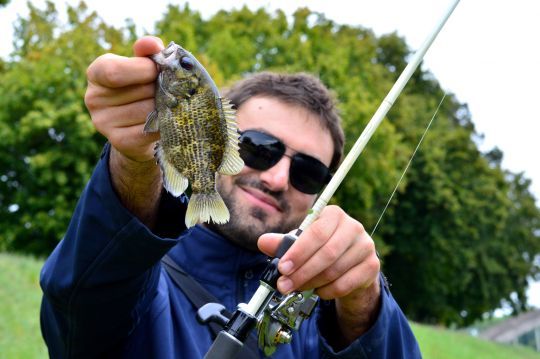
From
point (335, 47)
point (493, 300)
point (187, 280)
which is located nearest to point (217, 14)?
point (335, 47)

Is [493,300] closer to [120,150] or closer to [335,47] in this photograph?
[335,47]

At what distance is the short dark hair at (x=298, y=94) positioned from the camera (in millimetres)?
4168

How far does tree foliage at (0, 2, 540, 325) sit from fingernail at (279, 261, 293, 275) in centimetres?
1507

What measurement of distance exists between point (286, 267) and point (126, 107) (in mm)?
751

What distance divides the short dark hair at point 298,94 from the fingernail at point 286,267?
1.90 m

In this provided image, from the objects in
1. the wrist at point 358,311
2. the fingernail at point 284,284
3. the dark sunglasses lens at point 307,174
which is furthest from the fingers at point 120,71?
the dark sunglasses lens at point 307,174

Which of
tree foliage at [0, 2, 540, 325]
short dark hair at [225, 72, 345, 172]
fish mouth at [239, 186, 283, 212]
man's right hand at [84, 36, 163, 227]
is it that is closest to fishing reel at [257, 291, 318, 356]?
man's right hand at [84, 36, 163, 227]

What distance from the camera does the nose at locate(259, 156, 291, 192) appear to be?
370 cm

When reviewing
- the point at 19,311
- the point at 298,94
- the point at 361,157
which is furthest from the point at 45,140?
the point at 298,94

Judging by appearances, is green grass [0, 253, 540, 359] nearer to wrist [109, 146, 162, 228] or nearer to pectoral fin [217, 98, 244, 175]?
wrist [109, 146, 162, 228]

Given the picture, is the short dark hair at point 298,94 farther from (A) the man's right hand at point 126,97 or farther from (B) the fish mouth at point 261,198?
(A) the man's right hand at point 126,97

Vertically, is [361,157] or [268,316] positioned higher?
[268,316]

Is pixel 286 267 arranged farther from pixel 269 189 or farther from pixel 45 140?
pixel 45 140

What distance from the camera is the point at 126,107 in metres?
2.22
